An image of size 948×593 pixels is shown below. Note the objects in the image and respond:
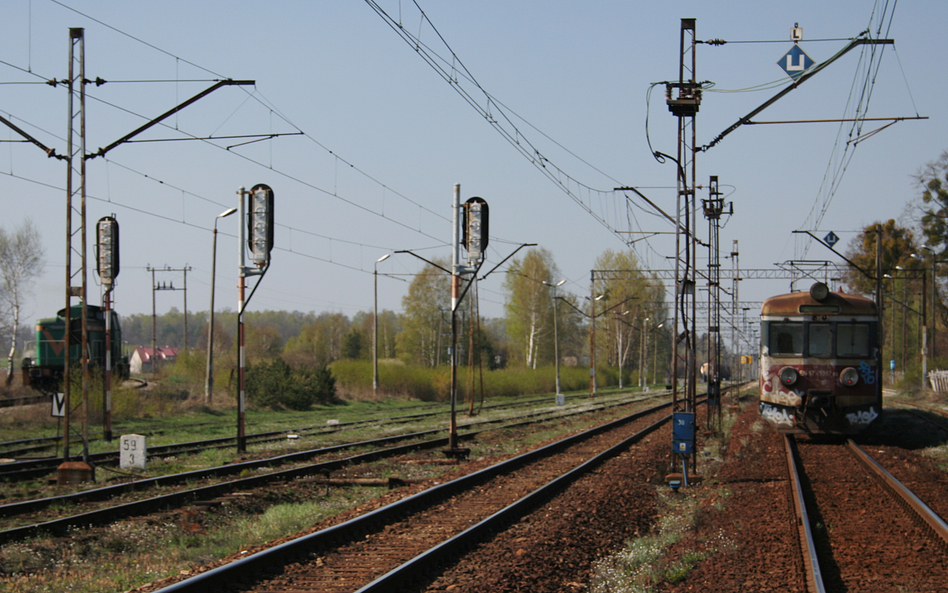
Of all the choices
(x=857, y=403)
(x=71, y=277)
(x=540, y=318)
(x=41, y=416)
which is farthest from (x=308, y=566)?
(x=540, y=318)

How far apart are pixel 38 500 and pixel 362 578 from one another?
6352mm

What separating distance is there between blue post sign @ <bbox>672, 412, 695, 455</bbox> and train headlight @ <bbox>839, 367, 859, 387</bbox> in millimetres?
5942

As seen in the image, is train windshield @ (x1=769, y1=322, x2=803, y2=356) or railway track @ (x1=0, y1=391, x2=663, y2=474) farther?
train windshield @ (x1=769, y1=322, x2=803, y2=356)

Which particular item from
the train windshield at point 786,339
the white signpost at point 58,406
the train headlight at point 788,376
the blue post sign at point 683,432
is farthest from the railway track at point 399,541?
the white signpost at point 58,406

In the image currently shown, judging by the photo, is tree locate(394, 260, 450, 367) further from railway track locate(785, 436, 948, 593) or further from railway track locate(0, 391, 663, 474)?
railway track locate(785, 436, 948, 593)

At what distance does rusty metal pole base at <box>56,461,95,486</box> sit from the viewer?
43.7 feet

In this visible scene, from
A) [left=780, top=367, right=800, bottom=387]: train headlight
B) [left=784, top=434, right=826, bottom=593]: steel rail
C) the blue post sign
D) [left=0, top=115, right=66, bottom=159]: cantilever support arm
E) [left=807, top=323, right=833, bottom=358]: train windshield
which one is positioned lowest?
[left=784, top=434, right=826, bottom=593]: steel rail

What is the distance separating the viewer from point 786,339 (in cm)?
1878

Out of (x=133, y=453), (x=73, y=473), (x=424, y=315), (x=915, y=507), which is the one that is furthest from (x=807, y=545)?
(x=424, y=315)

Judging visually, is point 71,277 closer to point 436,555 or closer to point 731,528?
point 436,555

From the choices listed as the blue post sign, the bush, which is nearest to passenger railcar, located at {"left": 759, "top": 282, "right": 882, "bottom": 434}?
the blue post sign

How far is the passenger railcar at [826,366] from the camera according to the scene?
18047 mm

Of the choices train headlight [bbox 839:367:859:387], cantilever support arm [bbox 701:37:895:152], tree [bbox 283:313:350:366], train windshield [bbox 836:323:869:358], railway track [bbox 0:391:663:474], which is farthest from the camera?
tree [bbox 283:313:350:366]

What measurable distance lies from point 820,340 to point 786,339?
74cm
